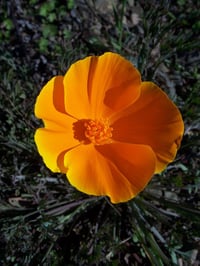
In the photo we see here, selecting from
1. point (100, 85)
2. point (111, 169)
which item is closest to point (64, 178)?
point (111, 169)

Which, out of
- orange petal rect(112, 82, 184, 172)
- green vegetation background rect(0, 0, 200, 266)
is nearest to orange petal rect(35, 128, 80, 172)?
orange petal rect(112, 82, 184, 172)

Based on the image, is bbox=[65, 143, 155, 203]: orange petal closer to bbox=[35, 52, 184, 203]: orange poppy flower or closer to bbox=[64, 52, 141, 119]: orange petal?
bbox=[35, 52, 184, 203]: orange poppy flower

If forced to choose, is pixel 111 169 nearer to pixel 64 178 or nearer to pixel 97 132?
pixel 97 132

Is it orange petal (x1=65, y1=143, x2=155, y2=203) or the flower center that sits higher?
the flower center

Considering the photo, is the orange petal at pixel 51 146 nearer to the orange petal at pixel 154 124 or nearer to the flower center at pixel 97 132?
the flower center at pixel 97 132

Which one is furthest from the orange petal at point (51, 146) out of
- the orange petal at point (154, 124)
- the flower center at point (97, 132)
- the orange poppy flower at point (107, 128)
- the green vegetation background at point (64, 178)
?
the green vegetation background at point (64, 178)
